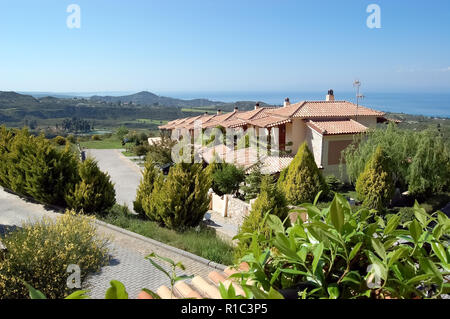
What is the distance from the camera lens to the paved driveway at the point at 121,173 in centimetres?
2178

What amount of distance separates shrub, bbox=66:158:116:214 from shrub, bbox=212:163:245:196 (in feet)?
26.3

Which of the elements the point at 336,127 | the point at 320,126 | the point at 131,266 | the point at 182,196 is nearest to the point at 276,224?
the point at 131,266

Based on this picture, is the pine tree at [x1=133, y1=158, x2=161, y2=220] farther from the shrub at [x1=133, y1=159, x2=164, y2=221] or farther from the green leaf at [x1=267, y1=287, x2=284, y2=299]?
the green leaf at [x1=267, y1=287, x2=284, y2=299]

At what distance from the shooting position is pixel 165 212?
39.1ft

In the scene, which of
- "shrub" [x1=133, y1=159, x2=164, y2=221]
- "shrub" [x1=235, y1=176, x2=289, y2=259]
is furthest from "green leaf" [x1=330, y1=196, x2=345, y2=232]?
"shrub" [x1=133, y1=159, x2=164, y2=221]

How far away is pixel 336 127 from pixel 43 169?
18.1 metres

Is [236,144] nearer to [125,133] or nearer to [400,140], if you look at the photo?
[400,140]

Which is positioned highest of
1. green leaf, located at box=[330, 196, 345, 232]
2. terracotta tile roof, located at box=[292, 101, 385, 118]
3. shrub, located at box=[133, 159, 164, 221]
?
terracotta tile roof, located at box=[292, 101, 385, 118]

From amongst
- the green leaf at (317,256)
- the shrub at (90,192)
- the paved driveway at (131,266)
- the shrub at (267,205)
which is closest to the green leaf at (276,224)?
the green leaf at (317,256)

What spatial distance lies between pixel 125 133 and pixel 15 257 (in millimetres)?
48305

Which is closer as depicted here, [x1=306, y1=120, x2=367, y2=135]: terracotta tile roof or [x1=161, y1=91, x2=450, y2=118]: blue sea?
[x1=306, y1=120, x2=367, y2=135]: terracotta tile roof

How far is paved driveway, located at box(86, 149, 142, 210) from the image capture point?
21781 millimetres

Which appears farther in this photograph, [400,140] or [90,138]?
[90,138]
